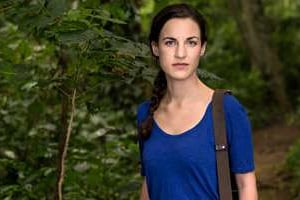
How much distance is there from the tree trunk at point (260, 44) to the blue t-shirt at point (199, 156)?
31.7 ft

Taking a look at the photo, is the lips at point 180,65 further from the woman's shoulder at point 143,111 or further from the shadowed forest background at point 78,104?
the shadowed forest background at point 78,104

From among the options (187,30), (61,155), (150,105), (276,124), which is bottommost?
(276,124)

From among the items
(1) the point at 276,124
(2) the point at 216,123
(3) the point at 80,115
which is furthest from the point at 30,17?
(1) the point at 276,124

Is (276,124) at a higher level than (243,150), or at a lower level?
lower

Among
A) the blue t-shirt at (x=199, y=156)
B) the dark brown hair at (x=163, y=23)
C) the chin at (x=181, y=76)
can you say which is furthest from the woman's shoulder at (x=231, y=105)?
the dark brown hair at (x=163, y=23)

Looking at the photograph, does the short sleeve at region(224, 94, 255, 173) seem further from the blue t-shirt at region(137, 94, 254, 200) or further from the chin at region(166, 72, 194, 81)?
the chin at region(166, 72, 194, 81)

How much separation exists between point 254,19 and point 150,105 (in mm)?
9620

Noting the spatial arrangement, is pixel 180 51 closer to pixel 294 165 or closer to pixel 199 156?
pixel 199 156

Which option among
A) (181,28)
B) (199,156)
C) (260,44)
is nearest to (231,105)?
(199,156)

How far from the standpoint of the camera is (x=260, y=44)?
1220cm

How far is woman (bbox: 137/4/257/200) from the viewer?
245 cm

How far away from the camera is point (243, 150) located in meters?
2.46

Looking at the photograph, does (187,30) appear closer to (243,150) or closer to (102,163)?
(243,150)

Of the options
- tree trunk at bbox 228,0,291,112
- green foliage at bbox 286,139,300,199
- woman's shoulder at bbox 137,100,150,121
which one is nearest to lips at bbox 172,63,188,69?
woman's shoulder at bbox 137,100,150,121
